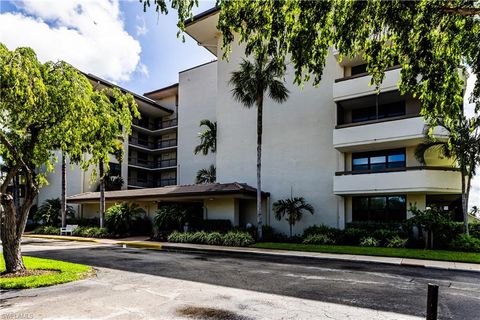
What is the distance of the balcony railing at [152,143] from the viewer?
42031 millimetres

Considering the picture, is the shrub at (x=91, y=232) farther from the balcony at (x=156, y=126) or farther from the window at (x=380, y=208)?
the window at (x=380, y=208)

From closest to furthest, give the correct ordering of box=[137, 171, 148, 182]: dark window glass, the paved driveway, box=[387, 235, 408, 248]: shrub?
the paved driveway → box=[387, 235, 408, 248]: shrub → box=[137, 171, 148, 182]: dark window glass

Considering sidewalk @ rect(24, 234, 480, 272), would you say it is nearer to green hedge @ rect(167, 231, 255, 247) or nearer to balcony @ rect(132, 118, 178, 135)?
green hedge @ rect(167, 231, 255, 247)

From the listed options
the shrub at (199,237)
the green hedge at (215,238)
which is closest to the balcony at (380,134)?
the green hedge at (215,238)

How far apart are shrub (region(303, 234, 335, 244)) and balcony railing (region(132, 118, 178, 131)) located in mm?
27038

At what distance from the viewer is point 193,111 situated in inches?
1511

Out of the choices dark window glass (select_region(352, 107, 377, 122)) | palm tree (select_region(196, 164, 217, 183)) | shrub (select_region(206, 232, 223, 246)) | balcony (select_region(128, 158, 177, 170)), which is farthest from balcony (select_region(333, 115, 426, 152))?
balcony (select_region(128, 158, 177, 170))

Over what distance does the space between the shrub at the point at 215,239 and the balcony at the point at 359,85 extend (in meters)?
11.8

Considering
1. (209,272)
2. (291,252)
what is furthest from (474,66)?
(291,252)

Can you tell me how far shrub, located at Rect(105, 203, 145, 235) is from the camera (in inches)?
1035

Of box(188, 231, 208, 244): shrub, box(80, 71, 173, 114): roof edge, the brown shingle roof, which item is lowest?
box(188, 231, 208, 244): shrub

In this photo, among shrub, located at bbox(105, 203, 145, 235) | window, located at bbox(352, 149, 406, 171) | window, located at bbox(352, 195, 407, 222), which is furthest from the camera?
shrub, located at bbox(105, 203, 145, 235)

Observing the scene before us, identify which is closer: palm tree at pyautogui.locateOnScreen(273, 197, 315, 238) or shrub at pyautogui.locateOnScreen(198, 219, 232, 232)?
palm tree at pyautogui.locateOnScreen(273, 197, 315, 238)

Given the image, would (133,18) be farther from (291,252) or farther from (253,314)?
(291,252)
